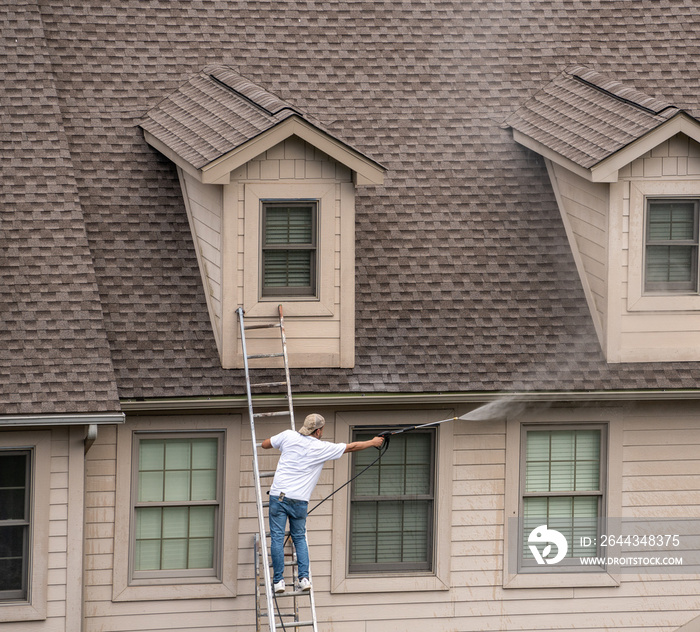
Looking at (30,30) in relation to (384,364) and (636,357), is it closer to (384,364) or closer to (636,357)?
(384,364)

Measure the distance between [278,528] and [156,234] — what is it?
397 cm

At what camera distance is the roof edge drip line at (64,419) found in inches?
493

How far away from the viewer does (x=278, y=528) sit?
12.7 meters

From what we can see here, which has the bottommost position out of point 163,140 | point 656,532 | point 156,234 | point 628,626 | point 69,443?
point 628,626

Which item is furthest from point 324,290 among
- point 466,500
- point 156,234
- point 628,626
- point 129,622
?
point 628,626

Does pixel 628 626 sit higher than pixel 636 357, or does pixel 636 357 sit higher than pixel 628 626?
pixel 636 357

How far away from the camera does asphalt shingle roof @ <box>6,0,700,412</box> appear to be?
13672mm

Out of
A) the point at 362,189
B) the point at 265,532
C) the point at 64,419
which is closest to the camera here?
the point at 64,419

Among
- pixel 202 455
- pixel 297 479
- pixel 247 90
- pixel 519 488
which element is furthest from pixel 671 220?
pixel 202 455

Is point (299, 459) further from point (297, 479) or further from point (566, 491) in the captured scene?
point (566, 491)

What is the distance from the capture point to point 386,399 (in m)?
14.0

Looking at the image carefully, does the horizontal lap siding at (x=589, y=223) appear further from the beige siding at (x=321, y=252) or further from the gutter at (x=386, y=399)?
the beige siding at (x=321, y=252)

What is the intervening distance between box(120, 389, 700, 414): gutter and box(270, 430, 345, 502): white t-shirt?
126 centimetres

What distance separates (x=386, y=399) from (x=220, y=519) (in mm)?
2347
